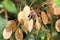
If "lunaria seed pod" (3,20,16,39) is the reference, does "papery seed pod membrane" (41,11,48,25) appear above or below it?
above

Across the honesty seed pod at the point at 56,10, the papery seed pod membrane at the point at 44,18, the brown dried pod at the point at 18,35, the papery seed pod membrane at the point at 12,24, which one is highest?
the honesty seed pod at the point at 56,10

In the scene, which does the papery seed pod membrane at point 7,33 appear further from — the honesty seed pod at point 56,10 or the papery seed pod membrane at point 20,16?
the honesty seed pod at point 56,10

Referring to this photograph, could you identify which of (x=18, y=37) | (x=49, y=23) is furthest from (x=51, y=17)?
(x=18, y=37)

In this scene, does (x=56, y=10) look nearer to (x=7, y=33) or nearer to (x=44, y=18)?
(x=44, y=18)

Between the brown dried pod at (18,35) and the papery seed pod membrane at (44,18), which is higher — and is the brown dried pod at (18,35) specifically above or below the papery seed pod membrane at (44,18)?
below

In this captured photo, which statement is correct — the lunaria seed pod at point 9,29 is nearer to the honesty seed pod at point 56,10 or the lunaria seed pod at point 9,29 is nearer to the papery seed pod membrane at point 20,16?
the papery seed pod membrane at point 20,16

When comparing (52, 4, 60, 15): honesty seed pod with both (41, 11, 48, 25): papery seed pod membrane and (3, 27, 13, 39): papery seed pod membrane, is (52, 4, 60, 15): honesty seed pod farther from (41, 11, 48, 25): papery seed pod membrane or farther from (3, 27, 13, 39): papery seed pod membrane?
(3, 27, 13, 39): papery seed pod membrane

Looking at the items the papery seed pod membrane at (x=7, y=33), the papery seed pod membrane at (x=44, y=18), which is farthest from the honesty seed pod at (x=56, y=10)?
the papery seed pod membrane at (x=7, y=33)

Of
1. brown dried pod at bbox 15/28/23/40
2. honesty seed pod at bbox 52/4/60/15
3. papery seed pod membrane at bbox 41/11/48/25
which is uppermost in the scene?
honesty seed pod at bbox 52/4/60/15

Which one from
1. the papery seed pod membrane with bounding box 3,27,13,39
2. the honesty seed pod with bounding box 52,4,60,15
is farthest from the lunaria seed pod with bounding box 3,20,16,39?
the honesty seed pod with bounding box 52,4,60,15
